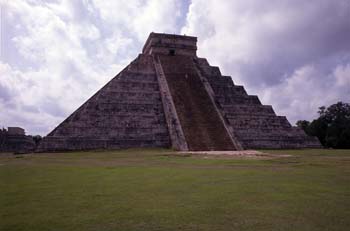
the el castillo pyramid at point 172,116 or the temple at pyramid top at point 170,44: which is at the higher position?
the temple at pyramid top at point 170,44

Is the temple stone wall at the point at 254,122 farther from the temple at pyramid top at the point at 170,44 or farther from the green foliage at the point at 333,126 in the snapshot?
the green foliage at the point at 333,126

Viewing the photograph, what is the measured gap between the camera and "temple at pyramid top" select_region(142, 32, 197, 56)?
31.9 metres

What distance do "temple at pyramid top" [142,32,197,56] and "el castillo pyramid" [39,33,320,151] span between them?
1.93 m

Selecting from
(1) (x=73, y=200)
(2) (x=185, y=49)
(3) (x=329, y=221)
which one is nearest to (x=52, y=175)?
(1) (x=73, y=200)

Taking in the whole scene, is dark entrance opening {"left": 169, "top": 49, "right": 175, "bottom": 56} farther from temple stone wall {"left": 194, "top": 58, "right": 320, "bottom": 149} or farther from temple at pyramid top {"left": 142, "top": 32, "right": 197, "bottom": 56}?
temple stone wall {"left": 194, "top": 58, "right": 320, "bottom": 149}

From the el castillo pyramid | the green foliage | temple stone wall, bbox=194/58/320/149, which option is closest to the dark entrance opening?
the el castillo pyramid

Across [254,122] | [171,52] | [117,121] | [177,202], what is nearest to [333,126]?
[254,122]

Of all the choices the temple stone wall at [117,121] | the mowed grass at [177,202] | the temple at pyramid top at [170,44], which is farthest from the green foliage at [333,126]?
the mowed grass at [177,202]

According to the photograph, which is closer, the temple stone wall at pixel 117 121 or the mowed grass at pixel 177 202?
the mowed grass at pixel 177 202

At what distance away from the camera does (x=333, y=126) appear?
3841cm

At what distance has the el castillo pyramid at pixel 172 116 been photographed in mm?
21203

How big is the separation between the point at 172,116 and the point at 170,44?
1150 centimetres

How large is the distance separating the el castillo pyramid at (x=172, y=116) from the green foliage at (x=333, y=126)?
13.1m

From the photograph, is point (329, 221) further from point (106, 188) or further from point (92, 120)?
Result: point (92, 120)
